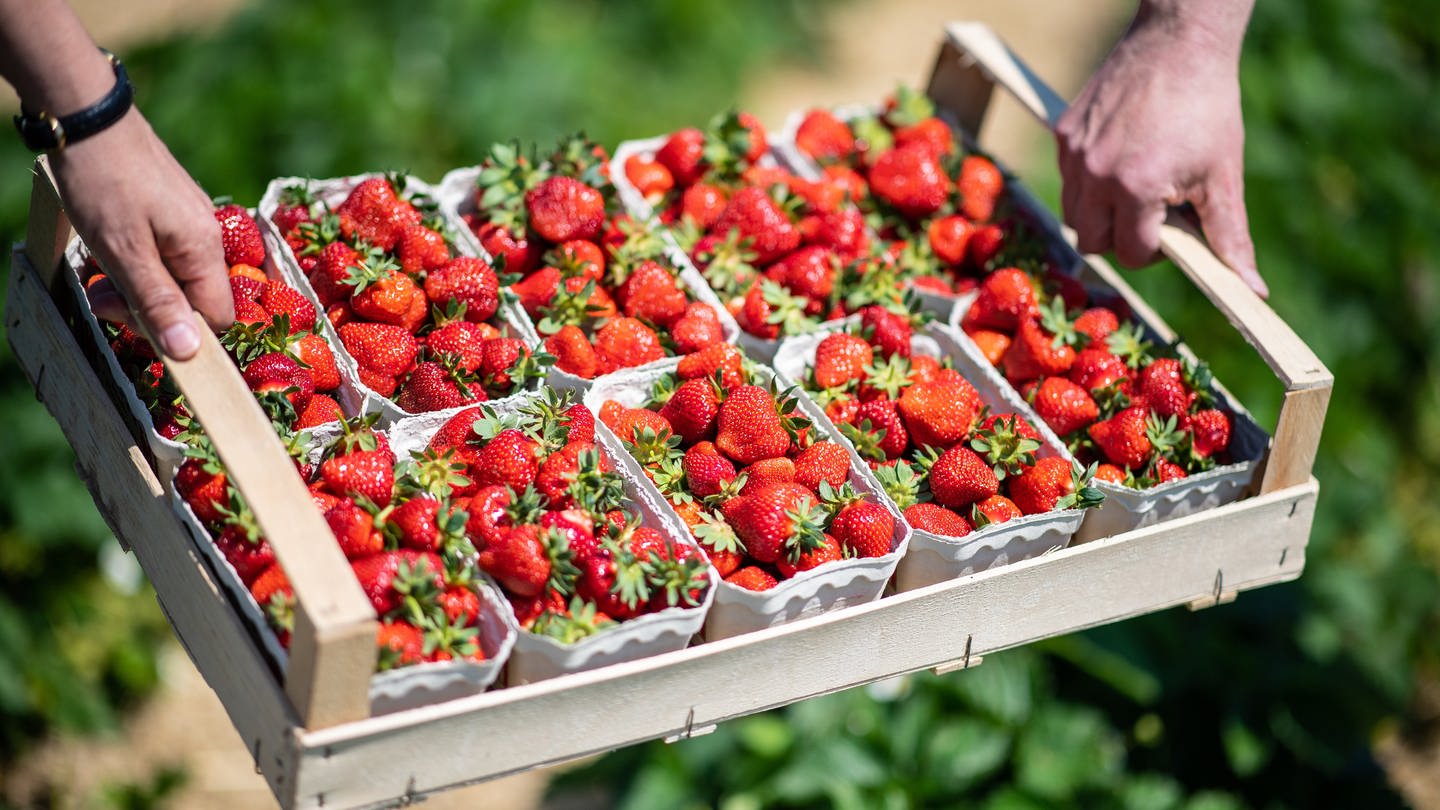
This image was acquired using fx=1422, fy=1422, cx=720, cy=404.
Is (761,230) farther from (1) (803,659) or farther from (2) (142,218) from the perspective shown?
(2) (142,218)

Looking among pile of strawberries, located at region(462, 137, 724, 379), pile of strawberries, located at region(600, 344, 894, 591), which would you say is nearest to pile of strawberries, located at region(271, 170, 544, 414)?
pile of strawberries, located at region(462, 137, 724, 379)

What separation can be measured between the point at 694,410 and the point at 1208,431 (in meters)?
0.93

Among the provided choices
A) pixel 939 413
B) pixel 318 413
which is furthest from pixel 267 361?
pixel 939 413

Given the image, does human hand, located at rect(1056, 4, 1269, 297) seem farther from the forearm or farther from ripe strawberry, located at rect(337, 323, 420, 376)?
the forearm

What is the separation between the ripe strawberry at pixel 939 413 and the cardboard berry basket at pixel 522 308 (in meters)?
0.34

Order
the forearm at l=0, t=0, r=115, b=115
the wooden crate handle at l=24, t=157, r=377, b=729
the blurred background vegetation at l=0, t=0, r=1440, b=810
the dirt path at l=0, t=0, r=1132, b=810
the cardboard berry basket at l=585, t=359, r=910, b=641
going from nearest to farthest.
Answer: 1. the wooden crate handle at l=24, t=157, r=377, b=729
2. the forearm at l=0, t=0, r=115, b=115
3. the cardboard berry basket at l=585, t=359, r=910, b=641
4. the blurred background vegetation at l=0, t=0, r=1440, b=810
5. the dirt path at l=0, t=0, r=1132, b=810

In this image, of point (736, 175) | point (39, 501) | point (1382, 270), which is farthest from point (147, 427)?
point (1382, 270)

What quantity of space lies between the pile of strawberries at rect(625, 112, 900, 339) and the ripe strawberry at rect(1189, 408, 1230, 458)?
587mm

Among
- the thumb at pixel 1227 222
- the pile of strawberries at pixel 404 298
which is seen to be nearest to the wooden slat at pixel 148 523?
the pile of strawberries at pixel 404 298

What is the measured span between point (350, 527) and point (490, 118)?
9.79 feet

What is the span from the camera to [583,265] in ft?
8.34

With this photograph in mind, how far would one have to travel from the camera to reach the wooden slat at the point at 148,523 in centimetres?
187

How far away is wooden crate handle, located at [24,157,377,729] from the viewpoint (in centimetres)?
168

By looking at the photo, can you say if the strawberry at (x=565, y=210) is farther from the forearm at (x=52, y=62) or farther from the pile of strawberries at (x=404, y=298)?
the forearm at (x=52, y=62)
